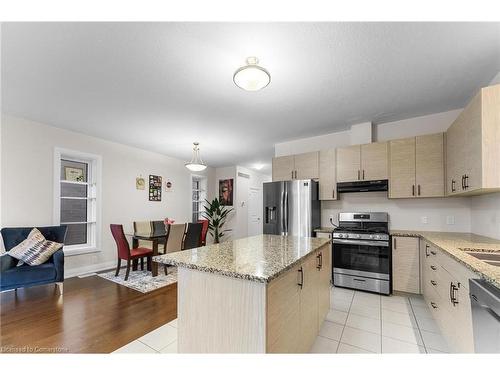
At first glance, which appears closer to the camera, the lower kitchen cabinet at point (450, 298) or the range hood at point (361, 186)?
the lower kitchen cabinet at point (450, 298)

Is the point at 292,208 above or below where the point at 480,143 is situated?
below

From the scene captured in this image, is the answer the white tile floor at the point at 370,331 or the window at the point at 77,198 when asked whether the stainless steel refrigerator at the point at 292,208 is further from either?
the window at the point at 77,198

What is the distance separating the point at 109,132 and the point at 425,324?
16.9ft

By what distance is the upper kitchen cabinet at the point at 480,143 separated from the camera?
182 cm

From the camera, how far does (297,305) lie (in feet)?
5.14

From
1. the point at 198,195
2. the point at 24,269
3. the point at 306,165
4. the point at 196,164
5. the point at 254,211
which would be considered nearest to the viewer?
the point at 24,269

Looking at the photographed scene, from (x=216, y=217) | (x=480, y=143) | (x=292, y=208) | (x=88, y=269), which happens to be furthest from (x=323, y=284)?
(x=216, y=217)

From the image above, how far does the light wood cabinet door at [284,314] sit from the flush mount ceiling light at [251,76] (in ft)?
4.92

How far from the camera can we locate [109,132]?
401 centimetres

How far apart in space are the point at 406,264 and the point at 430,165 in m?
1.36

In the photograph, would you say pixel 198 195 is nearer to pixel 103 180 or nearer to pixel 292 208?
pixel 103 180

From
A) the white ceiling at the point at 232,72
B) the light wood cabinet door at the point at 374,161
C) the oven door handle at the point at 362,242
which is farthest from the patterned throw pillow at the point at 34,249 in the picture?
the light wood cabinet door at the point at 374,161

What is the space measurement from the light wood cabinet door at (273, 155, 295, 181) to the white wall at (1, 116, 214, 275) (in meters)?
2.94
